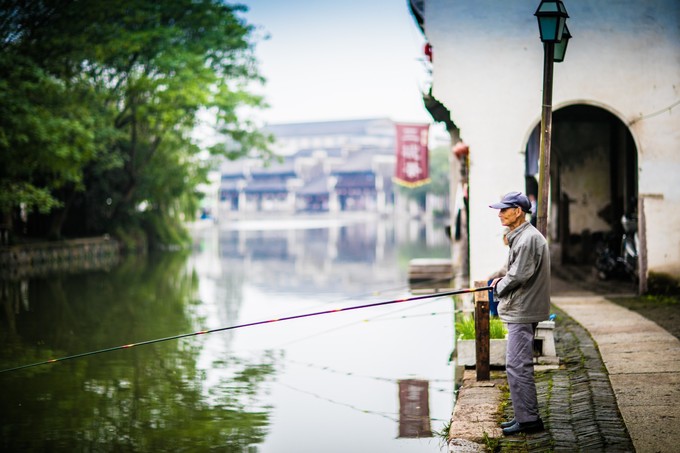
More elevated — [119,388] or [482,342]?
[482,342]

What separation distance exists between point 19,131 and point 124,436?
1583cm

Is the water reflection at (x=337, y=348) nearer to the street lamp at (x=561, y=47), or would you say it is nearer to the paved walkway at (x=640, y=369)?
the paved walkway at (x=640, y=369)

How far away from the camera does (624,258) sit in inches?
586

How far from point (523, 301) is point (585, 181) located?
13583 mm

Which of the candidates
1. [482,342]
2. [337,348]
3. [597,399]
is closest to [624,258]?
[337,348]

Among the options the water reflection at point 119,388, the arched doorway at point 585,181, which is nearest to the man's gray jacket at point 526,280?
the water reflection at point 119,388

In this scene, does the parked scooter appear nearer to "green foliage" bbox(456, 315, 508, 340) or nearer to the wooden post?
"green foliage" bbox(456, 315, 508, 340)

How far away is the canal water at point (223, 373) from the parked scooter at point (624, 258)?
306 cm

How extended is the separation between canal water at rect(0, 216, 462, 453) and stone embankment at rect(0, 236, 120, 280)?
5670mm

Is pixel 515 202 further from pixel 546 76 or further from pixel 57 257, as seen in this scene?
pixel 57 257

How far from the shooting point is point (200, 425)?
7.58m

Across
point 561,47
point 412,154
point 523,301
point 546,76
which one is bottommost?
point 523,301

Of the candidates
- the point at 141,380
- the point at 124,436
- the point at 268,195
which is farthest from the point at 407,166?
the point at 268,195

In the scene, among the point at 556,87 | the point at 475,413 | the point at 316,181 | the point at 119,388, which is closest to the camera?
the point at 475,413
